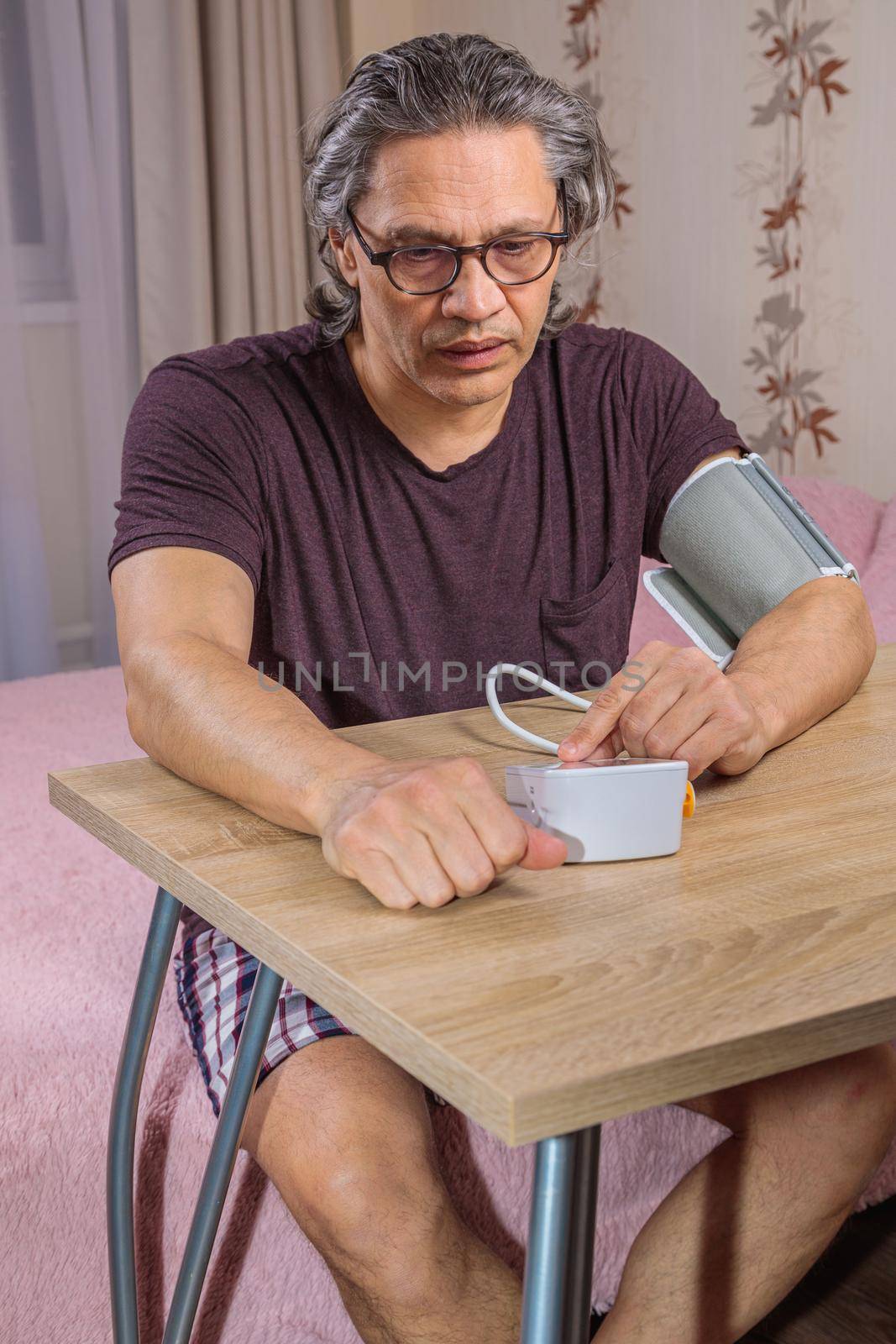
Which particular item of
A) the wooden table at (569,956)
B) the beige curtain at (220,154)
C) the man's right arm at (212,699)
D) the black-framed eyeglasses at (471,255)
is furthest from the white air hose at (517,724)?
the beige curtain at (220,154)

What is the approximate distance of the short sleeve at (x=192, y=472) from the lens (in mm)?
1101

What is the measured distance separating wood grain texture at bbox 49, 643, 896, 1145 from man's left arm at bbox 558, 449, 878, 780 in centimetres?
3

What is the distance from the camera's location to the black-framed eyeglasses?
115cm

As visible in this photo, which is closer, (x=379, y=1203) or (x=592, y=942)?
(x=592, y=942)

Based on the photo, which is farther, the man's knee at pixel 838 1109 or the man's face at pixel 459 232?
the man's face at pixel 459 232

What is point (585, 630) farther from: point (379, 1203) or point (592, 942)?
point (592, 942)

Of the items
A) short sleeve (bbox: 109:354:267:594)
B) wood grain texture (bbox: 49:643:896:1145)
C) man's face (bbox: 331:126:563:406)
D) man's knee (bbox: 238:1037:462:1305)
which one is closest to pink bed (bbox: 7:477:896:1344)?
man's knee (bbox: 238:1037:462:1305)

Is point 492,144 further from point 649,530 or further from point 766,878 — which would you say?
point 766,878

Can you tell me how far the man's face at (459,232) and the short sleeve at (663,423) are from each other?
0.23m

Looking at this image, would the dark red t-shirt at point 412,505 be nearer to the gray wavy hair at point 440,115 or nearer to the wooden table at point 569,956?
the gray wavy hair at point 440,115

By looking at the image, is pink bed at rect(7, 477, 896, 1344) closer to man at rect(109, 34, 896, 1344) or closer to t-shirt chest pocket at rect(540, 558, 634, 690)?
man at rect(109, 34, 896, 1344)

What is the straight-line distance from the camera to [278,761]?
0.82 metres

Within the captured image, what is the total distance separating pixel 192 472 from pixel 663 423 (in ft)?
1.78
